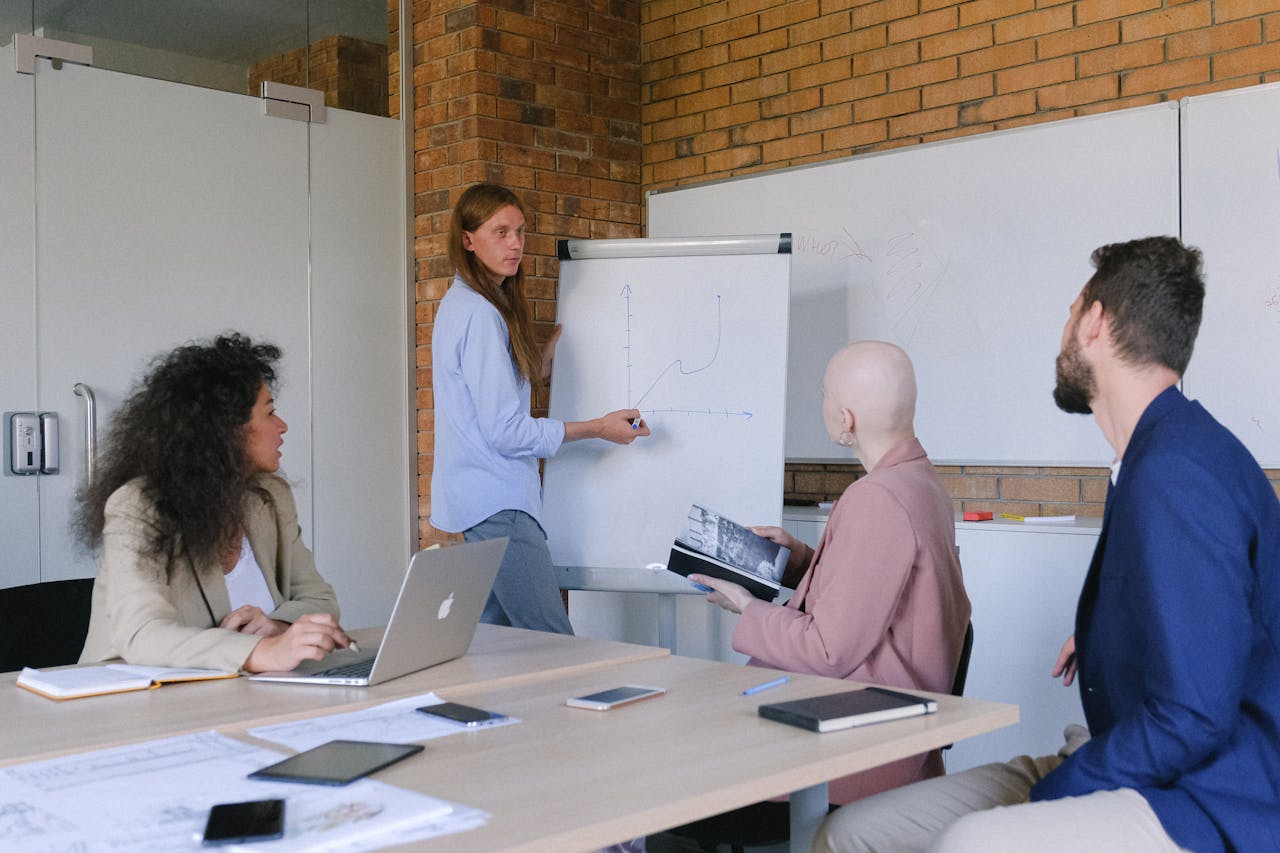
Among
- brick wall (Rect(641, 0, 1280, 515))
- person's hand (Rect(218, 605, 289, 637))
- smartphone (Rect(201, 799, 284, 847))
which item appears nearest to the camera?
smartphone (Rect(201, 799, 284, 847))

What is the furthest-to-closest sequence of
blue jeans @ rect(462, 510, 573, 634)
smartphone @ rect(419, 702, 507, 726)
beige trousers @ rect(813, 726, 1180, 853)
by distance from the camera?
blue jeans @ rect(462, 510, 573, 634) < smartphone @ rect(419, 702, 507, 726) < beige trousers @ rect(813, 726, 1180, 853)

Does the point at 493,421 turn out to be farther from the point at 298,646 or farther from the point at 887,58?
the point at 887,58

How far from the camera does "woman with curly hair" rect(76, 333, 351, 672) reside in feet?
6.70

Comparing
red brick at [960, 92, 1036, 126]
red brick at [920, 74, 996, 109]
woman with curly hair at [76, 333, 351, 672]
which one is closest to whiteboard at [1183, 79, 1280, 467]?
red brick at [960, 92, 1036, 126]

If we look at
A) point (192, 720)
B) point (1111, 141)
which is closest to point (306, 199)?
point (1111, 141)

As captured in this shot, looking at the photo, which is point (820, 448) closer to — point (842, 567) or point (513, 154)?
point (513, 154)

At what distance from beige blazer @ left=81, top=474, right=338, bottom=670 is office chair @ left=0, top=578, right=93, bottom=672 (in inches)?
12.2

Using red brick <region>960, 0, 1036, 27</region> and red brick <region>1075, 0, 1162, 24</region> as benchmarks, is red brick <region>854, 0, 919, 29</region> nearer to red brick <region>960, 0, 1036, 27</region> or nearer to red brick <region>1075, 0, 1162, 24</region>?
red brick <region>960, 0, 1036, 27</region>

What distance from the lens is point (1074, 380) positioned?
1932mm

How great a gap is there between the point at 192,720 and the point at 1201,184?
10.00 feet

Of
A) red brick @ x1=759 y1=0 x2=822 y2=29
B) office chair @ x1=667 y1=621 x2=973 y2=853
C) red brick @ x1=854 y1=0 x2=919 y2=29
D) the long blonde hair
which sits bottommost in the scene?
office chair @ x1=667 y1=621 x2=973 y2=853

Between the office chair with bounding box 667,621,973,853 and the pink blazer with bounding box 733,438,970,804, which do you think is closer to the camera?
the pink blazer with bounding box 733,438,970,804

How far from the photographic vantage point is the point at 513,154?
178 inches

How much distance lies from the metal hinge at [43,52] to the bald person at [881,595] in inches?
112
